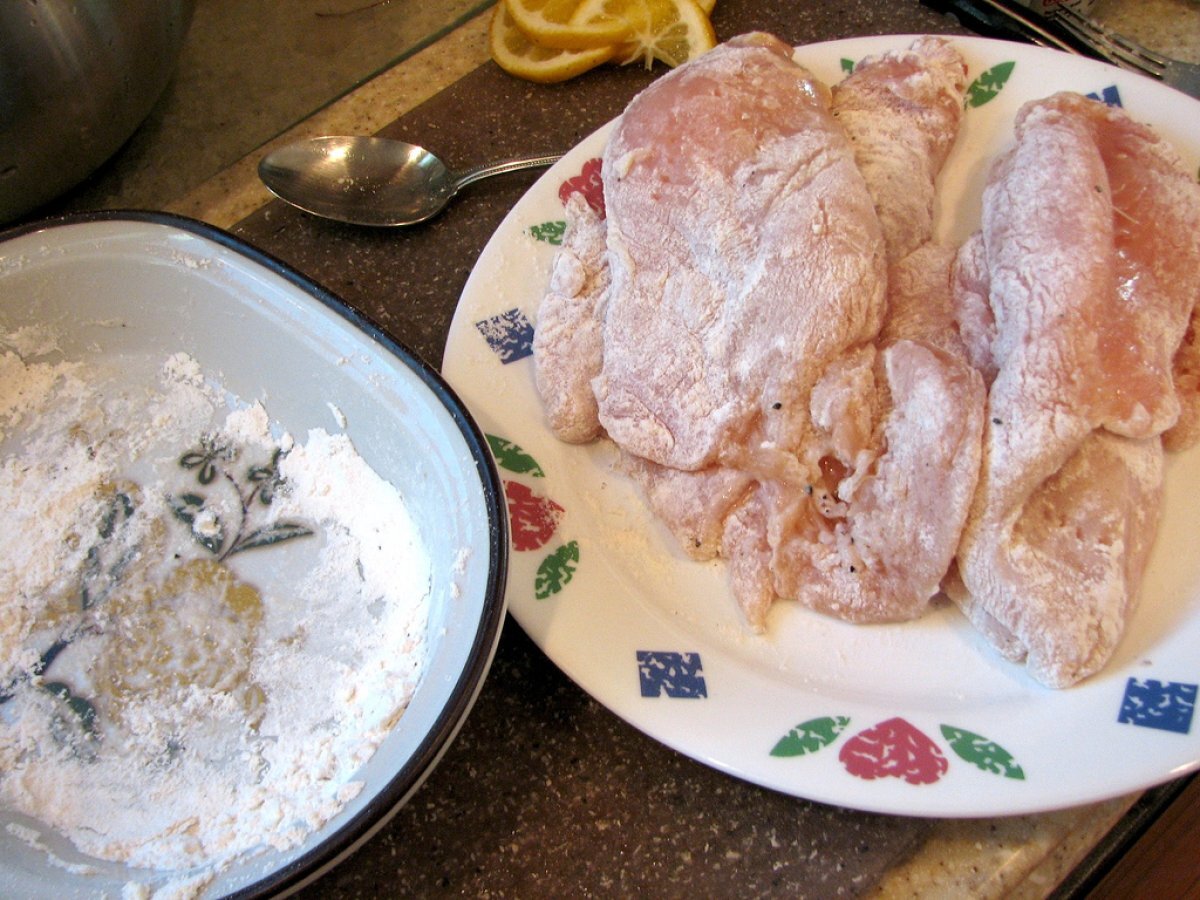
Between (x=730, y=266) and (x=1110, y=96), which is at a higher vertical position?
(x=1110, y=96)

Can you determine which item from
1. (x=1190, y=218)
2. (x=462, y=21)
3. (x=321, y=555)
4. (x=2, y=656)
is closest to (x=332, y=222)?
(x=462, y=21)

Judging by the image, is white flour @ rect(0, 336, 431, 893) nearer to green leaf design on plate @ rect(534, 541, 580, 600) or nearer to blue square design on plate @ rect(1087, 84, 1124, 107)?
green leaf design on plate @ rect(534, 541, 580, 600)

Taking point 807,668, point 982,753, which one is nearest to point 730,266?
point 807,668

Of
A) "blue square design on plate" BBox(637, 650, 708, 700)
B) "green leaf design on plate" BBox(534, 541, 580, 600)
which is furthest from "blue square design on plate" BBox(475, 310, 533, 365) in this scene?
"blue square design on plate" BBox(637, 650, 708, 700)

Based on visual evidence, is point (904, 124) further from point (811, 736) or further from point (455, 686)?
point (455, 686)

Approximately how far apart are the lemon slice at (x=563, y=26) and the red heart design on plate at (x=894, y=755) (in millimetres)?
1034

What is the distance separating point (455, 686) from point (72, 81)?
0.92 m

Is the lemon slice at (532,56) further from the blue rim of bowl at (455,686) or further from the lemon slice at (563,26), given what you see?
the blue rim of bowl at (455,686)

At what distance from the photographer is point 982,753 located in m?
Result: 0.75

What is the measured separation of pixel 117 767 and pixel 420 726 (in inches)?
13.1

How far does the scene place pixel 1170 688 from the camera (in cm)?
76

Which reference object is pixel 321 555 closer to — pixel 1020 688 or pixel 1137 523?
pixel 1020 688

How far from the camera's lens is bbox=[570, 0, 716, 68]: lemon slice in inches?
52.3

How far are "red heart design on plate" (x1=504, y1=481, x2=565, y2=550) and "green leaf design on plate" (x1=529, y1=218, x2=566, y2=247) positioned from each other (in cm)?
33
